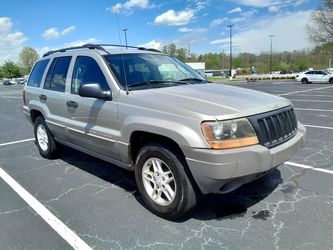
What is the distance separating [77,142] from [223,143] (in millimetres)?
2549

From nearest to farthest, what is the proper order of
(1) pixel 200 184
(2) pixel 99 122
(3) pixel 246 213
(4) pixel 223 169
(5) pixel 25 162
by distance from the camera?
(4) pixel 223 169
(1) pixel 200 184
(3) pixel 246 213
(2) pixel 99 122
(5) pixel 25 162

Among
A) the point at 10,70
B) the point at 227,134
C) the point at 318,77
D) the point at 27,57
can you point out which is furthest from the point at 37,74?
the point at 27,57

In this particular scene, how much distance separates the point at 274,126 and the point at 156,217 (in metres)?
1.62

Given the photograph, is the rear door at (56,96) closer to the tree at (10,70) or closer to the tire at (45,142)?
the tire at (45,142)

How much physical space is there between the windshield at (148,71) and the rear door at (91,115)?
0.22 metres

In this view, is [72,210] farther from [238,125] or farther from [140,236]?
[238,125]

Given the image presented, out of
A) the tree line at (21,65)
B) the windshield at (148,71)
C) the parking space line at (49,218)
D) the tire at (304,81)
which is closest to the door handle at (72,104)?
the windshield at (148,71)

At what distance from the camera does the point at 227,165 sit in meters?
2.79

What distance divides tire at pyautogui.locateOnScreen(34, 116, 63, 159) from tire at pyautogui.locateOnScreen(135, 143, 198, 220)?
2597 mm

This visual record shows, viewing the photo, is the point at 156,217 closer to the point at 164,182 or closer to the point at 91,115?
the point at 164,182

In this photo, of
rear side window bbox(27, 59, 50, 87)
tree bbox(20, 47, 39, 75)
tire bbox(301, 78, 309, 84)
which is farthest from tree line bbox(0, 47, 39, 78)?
rear side window bbox(27, 59, 50, 87)

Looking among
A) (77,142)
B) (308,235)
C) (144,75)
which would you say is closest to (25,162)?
(77,142)

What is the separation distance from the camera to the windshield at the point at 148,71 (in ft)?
12.6

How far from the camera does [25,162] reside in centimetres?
565
